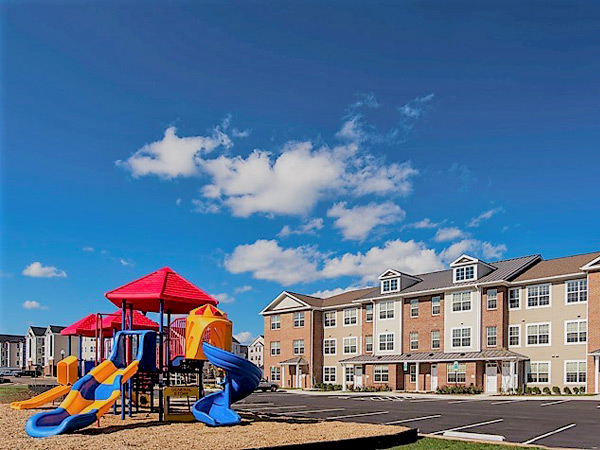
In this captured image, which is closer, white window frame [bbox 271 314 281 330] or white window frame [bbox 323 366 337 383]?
white window frame [bbox 323 366 337 383]

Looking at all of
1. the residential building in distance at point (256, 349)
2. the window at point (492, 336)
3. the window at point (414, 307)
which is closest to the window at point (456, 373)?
the window at point (492, 336)

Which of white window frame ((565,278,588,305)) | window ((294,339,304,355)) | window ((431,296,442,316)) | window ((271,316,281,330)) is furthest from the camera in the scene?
window ((271,316,281,330))

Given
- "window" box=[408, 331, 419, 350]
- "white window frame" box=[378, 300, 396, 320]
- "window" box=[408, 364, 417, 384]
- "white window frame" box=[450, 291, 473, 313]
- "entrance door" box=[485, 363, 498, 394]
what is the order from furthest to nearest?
"white window frame" box=[378, 300, 396, 320], "window" box=[408, 331, 419, 350], "window" box=[408, 364, 417, 384], "white window frame" box=[450, 291, 473, 313], "entrance door" box=[485, 363, 498, 394]

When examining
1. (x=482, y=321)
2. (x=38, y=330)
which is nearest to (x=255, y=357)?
(x=38, y=330)

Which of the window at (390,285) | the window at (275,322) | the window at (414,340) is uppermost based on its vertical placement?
the window at (390,285)

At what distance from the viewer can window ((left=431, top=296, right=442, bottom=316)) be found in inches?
1842

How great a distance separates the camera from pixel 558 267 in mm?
41875

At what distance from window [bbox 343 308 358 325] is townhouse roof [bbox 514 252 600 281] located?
1588 cm

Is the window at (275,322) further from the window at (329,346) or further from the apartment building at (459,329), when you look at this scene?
the window at (329,346)

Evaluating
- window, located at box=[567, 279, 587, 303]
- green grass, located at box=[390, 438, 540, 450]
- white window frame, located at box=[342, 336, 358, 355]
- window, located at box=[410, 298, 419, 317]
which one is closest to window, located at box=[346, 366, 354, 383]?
white window frame, located at box=[342, 336, 358, 355]

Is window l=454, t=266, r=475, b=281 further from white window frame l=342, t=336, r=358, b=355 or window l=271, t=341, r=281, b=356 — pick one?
window l=271, t=341, r=281, b=356

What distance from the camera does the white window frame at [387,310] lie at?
50094 mm

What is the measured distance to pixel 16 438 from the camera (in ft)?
42.9

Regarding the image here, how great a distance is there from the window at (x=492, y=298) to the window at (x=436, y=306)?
13.8 ft
